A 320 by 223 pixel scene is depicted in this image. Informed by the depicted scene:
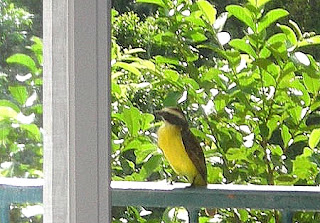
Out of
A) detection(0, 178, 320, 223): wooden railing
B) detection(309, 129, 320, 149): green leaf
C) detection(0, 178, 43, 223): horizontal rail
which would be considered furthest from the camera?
detection(309, 129, 320, 149): green leaf

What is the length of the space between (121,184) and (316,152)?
0.46 m

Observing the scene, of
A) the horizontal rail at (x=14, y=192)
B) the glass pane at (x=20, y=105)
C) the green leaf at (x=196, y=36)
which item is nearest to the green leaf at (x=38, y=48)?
the glass pane at (x=20, y=105)

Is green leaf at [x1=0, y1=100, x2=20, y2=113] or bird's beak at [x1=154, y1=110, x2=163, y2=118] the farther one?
bird's beak at [x1=154, y1=110, x2=163, y2=118]

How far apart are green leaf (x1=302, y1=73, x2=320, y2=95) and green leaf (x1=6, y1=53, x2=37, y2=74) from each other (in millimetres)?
768

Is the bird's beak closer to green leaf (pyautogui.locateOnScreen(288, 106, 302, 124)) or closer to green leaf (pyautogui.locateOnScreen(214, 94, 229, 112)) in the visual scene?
green leaf (pyautogui.locateOnScreen(214, 94, 229, 112))

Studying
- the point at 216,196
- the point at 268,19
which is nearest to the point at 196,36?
the point at 268,19

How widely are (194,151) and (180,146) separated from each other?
4 centimetres

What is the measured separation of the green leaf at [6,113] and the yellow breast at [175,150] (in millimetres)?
561

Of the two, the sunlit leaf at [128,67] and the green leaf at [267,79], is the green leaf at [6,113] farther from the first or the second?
the green leaf at [267,79]

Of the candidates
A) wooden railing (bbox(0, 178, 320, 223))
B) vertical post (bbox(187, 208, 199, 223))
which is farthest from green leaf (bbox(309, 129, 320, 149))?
vertical post (bbox(187, 208, 199, 223))

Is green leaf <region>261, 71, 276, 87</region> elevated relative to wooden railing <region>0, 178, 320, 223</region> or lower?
elevated

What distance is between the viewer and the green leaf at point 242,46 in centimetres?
150

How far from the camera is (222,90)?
1.53 meters

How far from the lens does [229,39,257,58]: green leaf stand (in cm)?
150
